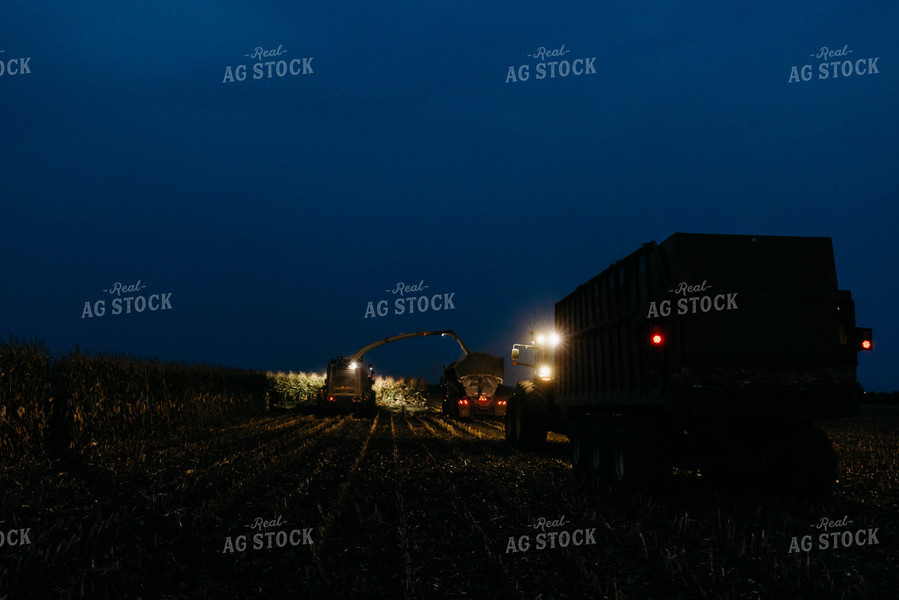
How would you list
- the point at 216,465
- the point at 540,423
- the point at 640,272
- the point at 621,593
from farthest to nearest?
the point at 540,423
the point at 216,465
the point at 640,272
the point at 621,593

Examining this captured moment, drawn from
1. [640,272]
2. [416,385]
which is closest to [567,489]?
[640,272]

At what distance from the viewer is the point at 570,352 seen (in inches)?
545

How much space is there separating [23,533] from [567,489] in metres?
7.22

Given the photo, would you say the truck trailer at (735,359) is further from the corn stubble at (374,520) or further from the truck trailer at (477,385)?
the truck trailer at (477,385)

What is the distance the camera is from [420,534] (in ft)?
25.0

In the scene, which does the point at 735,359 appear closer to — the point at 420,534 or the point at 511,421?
the point at 420,534

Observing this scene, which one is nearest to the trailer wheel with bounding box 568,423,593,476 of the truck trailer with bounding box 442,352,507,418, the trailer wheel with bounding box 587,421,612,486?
the trailer wheel with bounding box 587,421,612,486

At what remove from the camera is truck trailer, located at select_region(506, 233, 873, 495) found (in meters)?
8.91

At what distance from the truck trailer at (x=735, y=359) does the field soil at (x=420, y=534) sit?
65 centimetres

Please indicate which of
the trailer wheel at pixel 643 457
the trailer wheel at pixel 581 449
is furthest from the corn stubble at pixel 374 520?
the trailer wheel at pixel 581 449

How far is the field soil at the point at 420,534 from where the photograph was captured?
5.73m

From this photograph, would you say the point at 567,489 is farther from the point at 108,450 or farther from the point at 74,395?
the point at 74,395

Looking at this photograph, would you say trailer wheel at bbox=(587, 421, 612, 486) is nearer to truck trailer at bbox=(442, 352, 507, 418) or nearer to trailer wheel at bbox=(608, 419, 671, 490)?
trailer wheel at bbox=(608, 419, 671, 490)

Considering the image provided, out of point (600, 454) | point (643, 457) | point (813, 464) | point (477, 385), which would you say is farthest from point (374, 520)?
point (477, 385)
